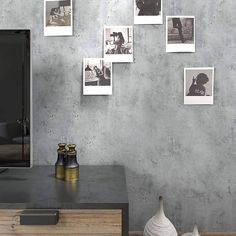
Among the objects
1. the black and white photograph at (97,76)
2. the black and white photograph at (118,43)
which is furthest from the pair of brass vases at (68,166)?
the black and white photograph at (118,43)

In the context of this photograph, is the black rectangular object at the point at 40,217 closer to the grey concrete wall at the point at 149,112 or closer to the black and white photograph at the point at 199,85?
the grey concrete wall at the point at 149,112

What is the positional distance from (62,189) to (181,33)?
103 centimetres

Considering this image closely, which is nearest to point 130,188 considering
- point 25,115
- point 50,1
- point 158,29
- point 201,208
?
point 201,208

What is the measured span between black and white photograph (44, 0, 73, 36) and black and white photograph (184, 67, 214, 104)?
2.22ft

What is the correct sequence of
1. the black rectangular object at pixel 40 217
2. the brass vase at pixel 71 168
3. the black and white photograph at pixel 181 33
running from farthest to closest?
1. the black and white photograph at pixel 181 33
2. the brass vase at pixel 71 168
3. the black rectangular object at pixel 40 217

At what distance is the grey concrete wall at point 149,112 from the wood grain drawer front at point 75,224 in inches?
25.1

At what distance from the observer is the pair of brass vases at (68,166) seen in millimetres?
1740

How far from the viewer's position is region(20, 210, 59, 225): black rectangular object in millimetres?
1404

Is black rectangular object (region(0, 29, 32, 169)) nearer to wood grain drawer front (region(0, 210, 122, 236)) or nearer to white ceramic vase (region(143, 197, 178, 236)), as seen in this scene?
wood grain drawer front (region(0, 210, 122, 236))

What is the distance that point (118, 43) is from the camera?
203cm

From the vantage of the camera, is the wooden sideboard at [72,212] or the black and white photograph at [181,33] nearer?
the wooden sideboard at [72,212]

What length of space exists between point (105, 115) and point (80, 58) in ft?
1.10


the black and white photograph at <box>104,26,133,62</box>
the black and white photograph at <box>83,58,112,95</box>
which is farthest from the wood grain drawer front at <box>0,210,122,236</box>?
the black and white photograph at <box>104,26,133,62</box>

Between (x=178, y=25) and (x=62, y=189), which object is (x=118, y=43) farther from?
(x=62, y=189)
